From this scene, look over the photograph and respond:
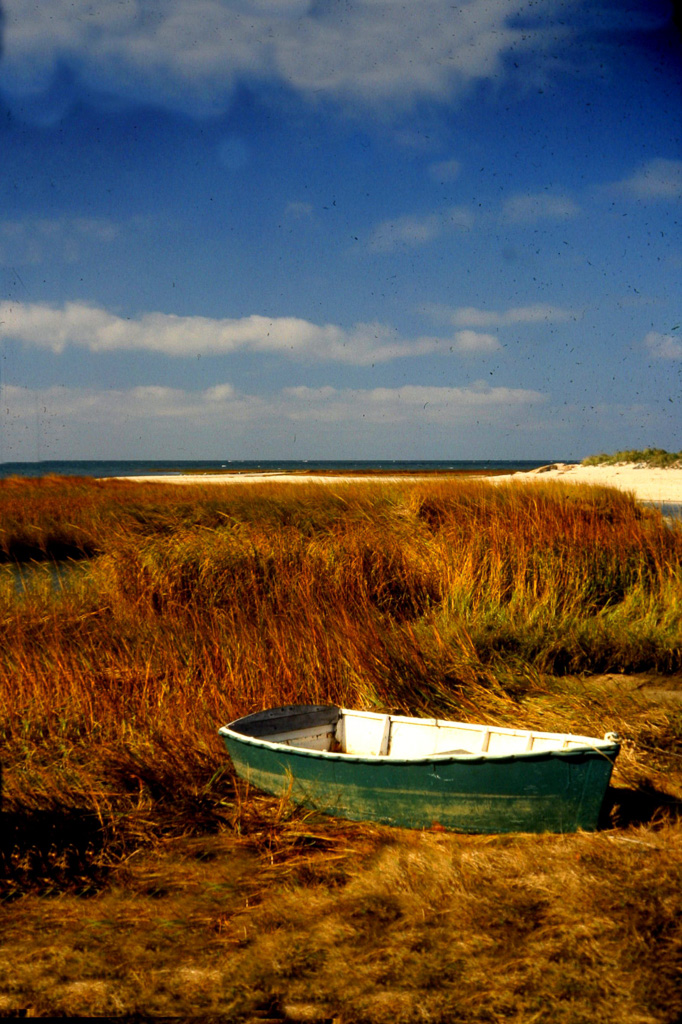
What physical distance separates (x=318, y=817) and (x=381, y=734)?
2.34 ft

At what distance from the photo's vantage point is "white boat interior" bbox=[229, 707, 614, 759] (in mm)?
4289

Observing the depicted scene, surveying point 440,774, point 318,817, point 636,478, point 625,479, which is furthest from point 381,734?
point 636,478

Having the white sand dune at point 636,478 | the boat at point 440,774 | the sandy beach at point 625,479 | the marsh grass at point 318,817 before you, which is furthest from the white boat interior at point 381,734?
the white sand dune at point 636,478

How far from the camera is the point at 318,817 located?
4.23 meters

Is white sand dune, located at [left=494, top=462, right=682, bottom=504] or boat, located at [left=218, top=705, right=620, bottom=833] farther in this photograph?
white sand dune, located at [left=494, top=462, right=682, bottom=504]

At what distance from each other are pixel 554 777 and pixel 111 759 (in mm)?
2524

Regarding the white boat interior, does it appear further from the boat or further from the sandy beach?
the sandy beach

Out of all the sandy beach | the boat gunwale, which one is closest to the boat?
the boat gunwale

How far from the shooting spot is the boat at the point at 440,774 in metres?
3.63

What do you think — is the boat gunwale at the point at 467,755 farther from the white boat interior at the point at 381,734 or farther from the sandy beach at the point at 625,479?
the sandy beach at the point at 625,479

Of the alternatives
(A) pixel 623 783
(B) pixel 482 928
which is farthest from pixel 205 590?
(B) pixel 482 928

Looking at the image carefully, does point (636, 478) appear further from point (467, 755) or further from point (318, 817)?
point (467, 755)

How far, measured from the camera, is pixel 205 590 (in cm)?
923

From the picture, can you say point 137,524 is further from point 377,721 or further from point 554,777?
point 554,777
